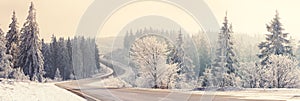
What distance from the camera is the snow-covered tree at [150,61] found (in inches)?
1609

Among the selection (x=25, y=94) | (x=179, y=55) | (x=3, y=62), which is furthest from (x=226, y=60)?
(x=25, y=94)

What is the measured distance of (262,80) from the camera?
45375mm

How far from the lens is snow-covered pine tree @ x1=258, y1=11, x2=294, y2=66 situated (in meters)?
45.7

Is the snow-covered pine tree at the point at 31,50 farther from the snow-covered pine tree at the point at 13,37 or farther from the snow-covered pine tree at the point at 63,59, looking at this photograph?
the snow-covered pine tree at the point at 63,59

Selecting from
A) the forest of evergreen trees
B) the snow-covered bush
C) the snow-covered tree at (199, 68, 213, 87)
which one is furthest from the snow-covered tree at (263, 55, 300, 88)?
→ the snow-covered tree at (199, 68, 213, 87)

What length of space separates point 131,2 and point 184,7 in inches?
146

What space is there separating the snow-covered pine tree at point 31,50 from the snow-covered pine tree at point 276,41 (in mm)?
24400

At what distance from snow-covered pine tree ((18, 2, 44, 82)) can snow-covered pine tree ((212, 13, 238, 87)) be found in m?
19.5

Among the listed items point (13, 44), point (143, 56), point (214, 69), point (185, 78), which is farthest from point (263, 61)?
point (13, 44)

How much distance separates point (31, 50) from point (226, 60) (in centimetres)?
2112

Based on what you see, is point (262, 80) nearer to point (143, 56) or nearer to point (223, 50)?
point (223, 50)

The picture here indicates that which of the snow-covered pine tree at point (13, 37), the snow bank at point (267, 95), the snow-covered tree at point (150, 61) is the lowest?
the snow bank at point (267, 95)

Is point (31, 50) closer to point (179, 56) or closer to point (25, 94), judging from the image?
point (179, 56)

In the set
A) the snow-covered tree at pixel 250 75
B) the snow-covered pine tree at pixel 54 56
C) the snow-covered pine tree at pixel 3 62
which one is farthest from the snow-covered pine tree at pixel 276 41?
the snow-covered pine tree at pixel 54 56
